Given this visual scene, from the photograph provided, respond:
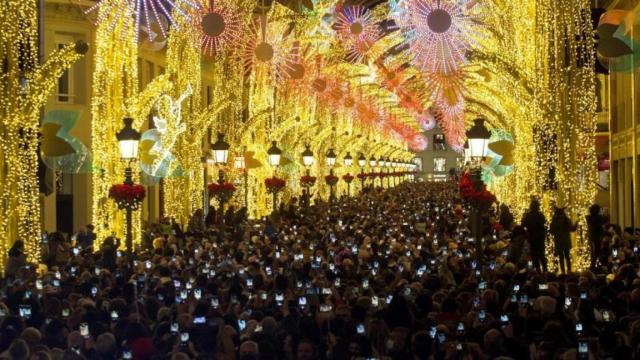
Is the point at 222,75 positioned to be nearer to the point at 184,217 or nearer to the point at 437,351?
the point at 184,217

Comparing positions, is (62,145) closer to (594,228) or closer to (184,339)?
(594,228)

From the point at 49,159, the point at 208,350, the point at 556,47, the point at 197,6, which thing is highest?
the point at 197,6

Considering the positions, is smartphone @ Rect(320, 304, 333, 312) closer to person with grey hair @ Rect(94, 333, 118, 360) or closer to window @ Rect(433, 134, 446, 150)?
person with grey hair @ Rect(94, 333, 118, 360)

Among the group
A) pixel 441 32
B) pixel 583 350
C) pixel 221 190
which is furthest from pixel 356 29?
pixel 583 350

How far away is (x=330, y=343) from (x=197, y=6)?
58.3 ft

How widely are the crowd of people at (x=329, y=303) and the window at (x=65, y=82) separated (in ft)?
51.1

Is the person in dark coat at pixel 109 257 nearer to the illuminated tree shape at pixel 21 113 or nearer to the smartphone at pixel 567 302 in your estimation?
the illuminated tree shape at pixel 21 113

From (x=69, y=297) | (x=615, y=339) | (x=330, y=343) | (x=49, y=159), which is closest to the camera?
(x=615, y=339)

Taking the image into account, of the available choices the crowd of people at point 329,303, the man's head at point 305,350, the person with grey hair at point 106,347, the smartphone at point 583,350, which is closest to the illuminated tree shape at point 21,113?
the crowd of people at point 329,303

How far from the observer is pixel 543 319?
1234cm

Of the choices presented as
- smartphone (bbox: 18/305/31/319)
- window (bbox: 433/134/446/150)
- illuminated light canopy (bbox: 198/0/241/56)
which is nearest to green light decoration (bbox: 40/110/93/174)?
illuminated light canopy (bbox: 198/0/241/56)

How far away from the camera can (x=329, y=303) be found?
14.5m

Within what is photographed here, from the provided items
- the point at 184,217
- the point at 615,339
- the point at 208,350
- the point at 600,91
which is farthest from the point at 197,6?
the point at 600,91

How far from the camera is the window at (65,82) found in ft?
127
